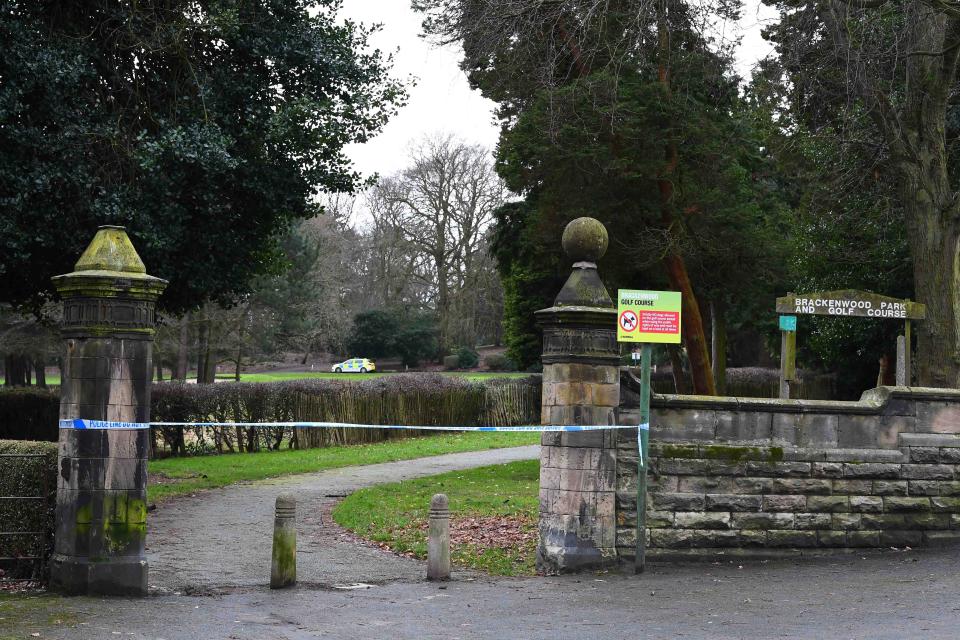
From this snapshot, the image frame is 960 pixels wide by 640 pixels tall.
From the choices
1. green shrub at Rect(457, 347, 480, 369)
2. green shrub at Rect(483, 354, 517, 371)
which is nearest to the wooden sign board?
green shrub at Rect(483, 354, 517, 371)

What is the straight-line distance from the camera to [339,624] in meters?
7.94

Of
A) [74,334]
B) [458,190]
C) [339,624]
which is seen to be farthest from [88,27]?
[458,190]

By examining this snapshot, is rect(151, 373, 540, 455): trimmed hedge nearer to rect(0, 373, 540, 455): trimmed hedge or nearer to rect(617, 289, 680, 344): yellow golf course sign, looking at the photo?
rect(0, 373, 540, 455): trimmed hedge

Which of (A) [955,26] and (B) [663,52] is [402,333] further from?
(A) [955,26]

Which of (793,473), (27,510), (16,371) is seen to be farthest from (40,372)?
(793,473)

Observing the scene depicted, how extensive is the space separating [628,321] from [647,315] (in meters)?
0.19

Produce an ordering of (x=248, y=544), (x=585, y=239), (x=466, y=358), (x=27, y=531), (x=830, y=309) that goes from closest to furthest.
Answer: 1. (x=27, y=531)
2. (x=585, y=239)
3. (x=248, y=544)
4. (x=830, y=309)
5. (x=466, y=358)

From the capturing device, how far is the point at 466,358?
2564 inches

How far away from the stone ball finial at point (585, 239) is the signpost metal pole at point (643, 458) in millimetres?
1124

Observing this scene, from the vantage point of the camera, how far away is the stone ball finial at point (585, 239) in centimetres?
1053

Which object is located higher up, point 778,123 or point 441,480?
point 778,123

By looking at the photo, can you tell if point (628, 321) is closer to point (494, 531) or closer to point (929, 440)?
point (929, 440)

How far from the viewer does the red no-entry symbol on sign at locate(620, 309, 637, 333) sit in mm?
10055

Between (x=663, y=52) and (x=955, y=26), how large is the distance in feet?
20.2
